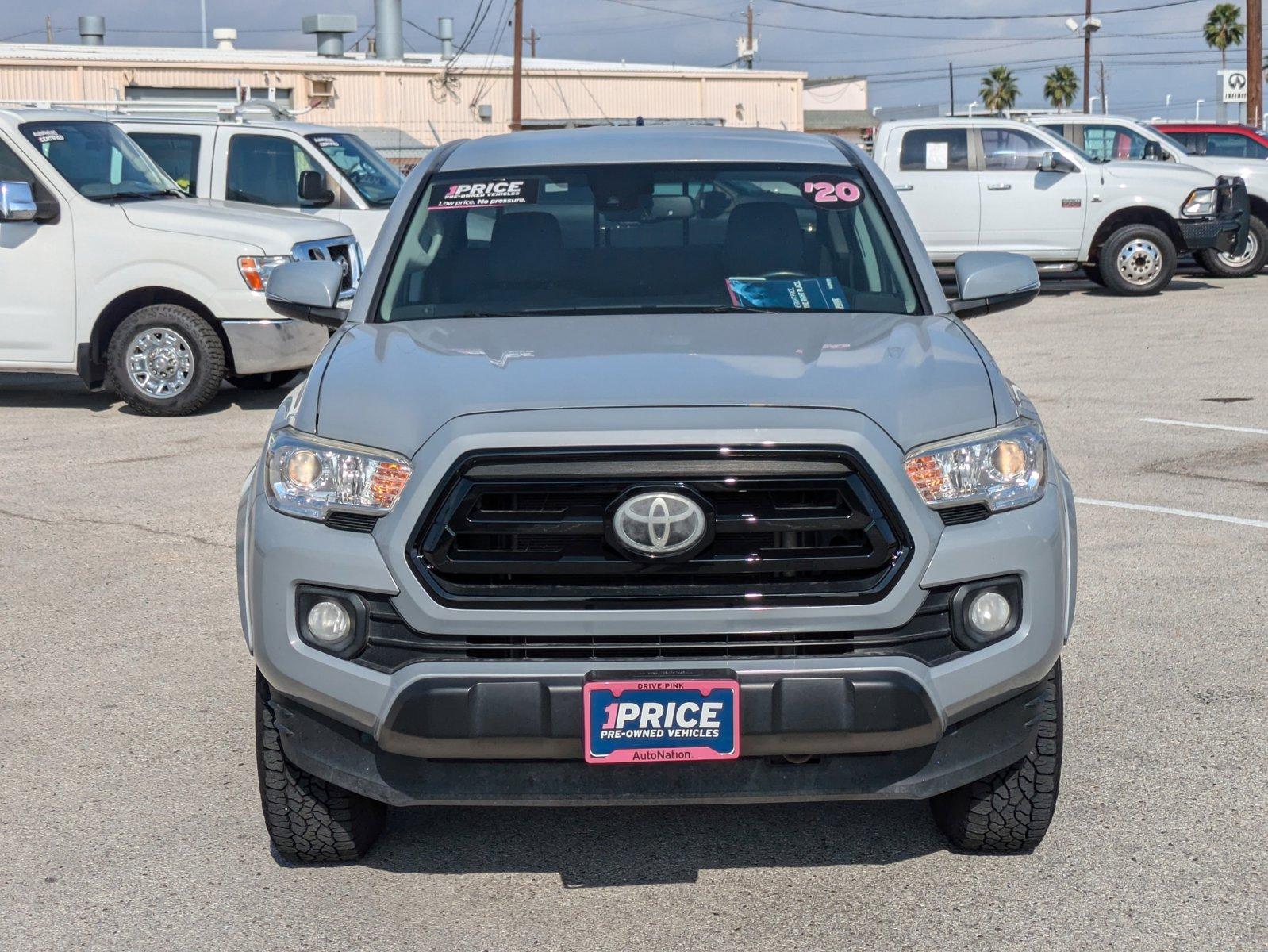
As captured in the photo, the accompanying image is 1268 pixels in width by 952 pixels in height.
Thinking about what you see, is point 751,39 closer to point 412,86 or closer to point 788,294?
point 412,86

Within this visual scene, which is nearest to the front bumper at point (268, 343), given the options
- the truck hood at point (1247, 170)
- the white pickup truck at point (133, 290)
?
the white pickup truck at point (133, 290)

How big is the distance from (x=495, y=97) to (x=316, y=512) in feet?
149

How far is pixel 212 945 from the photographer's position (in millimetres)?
3361

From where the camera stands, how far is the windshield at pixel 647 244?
4.47 metres

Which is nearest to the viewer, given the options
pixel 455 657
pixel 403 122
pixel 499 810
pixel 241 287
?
pixel 455 657

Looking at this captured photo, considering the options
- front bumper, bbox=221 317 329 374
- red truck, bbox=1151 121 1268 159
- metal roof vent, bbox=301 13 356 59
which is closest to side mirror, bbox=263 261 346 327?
front bumper, bbox=221 317 329 374

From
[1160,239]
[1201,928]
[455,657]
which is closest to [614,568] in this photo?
[455,657]

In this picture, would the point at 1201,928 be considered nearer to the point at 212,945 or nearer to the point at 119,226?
the point at 212,945

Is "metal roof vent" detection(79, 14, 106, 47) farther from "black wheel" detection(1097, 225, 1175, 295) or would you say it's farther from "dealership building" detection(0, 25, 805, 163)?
"black wheel" detection(1097, 225, 1175, 295)

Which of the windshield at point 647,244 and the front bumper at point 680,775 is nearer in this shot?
the front bumper at point 680,775

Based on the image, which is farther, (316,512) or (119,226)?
(119,226)

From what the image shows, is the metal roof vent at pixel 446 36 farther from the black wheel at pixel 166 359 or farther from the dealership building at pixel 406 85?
the black wheel at pixel 166 359

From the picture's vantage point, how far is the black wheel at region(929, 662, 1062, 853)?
357cm

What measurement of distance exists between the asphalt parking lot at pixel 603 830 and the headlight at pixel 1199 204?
11212 mm
